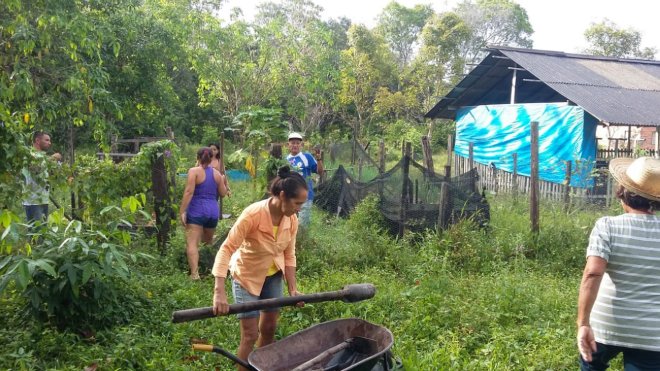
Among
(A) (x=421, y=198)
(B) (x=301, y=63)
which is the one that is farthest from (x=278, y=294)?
(B) (x=301, y=63)

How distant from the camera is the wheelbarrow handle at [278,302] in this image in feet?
9.53

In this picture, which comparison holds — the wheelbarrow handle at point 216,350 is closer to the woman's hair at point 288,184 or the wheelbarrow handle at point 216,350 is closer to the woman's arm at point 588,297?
the woman's hair at point 288,184

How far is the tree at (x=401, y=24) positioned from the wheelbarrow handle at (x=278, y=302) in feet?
102

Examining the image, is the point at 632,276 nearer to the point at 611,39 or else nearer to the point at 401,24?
the point at 401,24

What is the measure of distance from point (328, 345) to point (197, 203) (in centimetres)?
297

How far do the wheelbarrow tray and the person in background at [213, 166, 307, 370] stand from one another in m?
0.34

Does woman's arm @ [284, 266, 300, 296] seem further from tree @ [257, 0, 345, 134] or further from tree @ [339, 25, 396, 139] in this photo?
tree @ [339, 25, 396, 139]

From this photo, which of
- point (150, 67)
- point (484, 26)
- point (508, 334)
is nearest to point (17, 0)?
point (508, 334)

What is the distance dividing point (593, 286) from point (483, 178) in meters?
12.5

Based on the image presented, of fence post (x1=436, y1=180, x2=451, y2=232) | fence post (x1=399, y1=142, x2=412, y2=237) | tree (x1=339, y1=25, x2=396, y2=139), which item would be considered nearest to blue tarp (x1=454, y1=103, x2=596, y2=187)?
fence post (x1=436, y1=180, x2=451, y2=232)

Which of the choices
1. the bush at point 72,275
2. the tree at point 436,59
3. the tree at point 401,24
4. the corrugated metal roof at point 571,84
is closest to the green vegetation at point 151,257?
the bush at point 72,275

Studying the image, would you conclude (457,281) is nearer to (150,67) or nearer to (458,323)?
(458,323)

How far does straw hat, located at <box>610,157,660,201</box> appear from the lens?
2.62 meters

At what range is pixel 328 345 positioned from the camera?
362 centimetres
